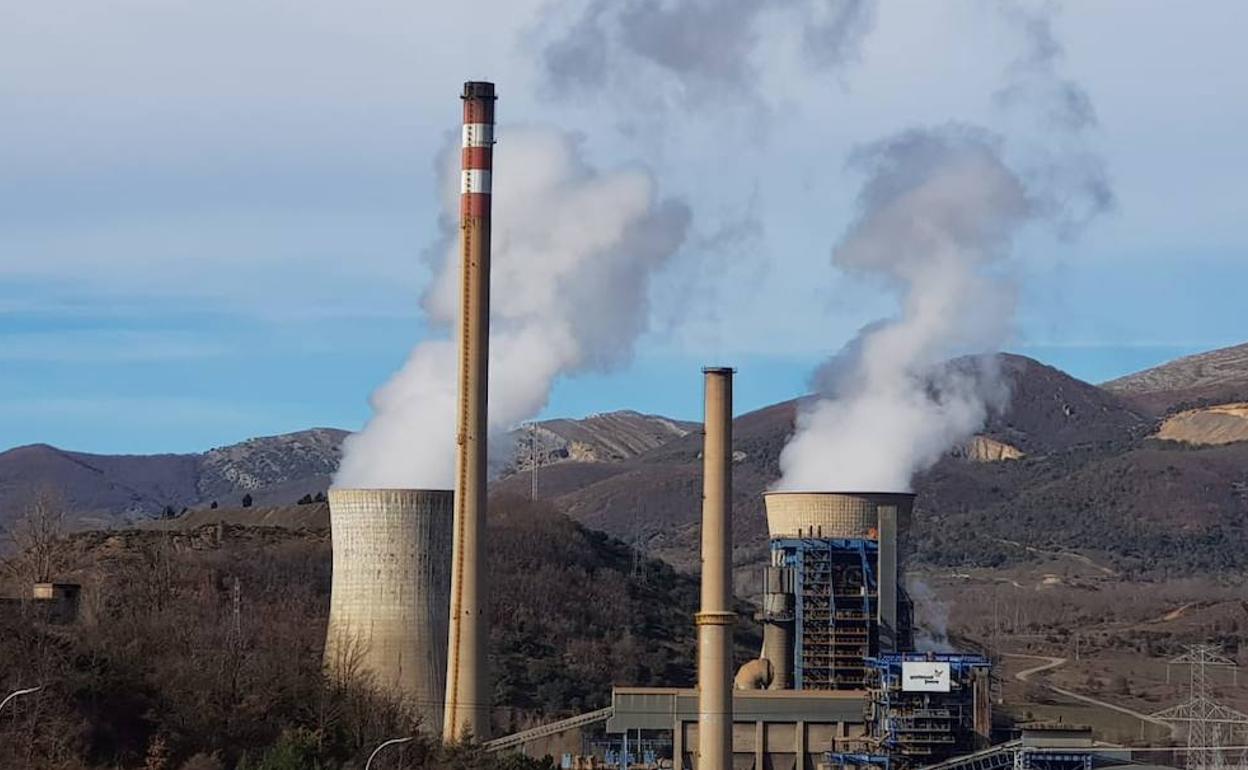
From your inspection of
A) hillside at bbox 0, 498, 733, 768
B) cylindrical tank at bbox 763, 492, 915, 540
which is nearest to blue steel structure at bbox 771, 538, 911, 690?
cylindrical tank at bbox 763, 492, 915, 540

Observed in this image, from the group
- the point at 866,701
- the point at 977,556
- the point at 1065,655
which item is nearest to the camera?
the point at 866,701

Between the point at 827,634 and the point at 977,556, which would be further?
the point at 977,556

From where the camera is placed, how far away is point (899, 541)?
6925 centimetres

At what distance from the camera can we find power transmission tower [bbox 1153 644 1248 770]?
6725cm

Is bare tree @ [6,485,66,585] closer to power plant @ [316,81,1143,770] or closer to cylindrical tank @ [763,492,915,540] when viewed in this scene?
power plant @ [316,81,1143,770]

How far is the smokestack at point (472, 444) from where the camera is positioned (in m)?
55.6

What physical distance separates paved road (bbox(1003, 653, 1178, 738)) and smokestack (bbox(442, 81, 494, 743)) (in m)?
35.2

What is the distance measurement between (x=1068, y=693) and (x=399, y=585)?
152 feet

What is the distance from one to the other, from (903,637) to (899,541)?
2.97m

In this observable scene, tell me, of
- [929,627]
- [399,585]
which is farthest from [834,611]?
[929,627]

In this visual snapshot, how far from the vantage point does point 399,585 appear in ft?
189

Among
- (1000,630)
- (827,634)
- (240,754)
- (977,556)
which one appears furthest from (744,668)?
(977,556)

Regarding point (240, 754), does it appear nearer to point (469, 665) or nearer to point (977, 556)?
point (469, 665)

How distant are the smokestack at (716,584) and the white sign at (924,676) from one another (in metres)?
8.33
